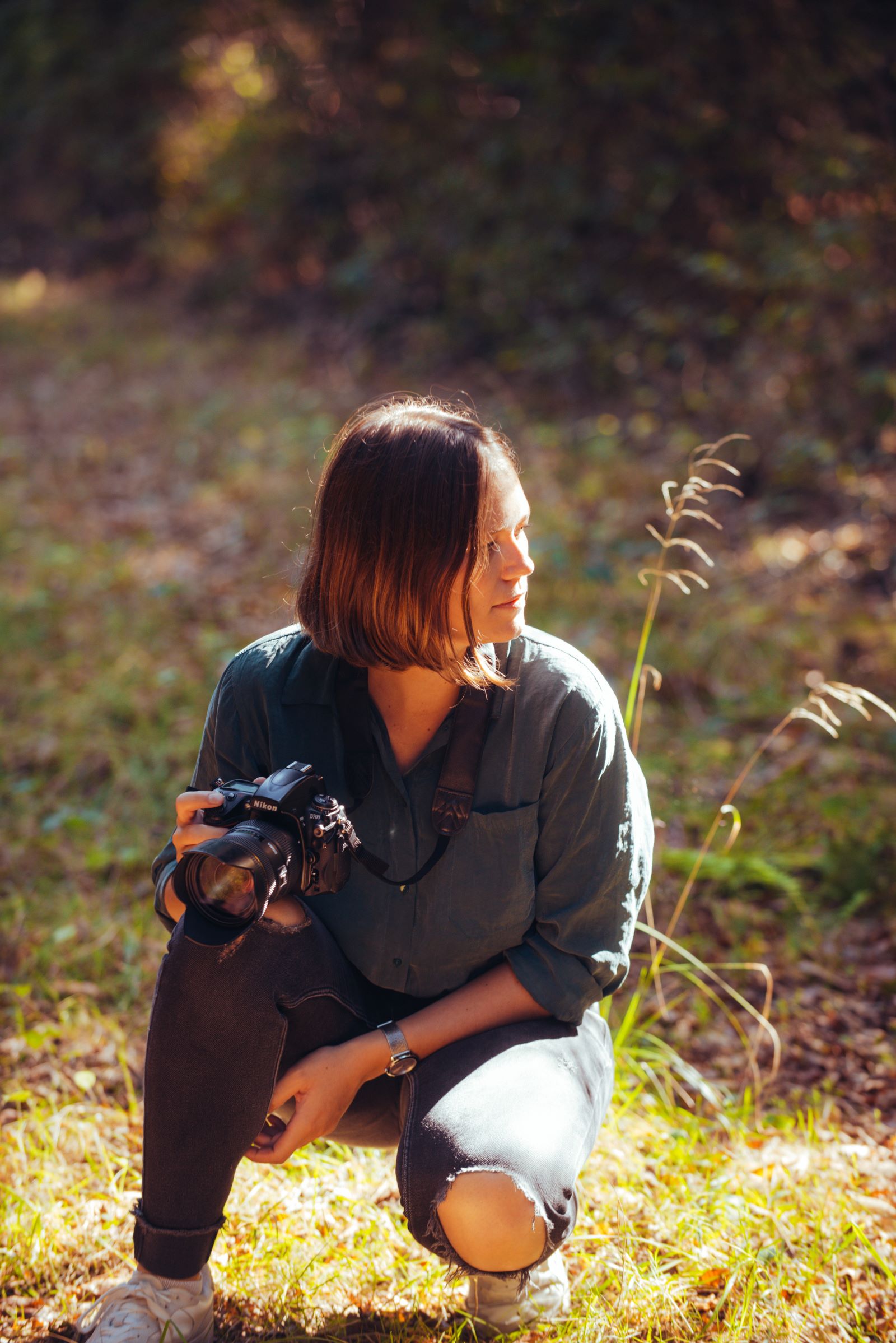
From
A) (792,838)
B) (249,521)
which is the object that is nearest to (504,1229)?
(792,838)

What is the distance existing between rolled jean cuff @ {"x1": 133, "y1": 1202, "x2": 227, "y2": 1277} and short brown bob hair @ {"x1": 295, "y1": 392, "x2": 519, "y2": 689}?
90 centimetres

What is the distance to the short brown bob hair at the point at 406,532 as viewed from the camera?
5.05 ft

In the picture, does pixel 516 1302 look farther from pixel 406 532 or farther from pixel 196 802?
pixel 406 532

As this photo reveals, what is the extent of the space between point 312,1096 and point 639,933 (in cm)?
140

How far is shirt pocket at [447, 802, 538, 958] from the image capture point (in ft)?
5.38

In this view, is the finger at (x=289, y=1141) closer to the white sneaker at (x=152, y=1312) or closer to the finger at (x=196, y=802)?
the white sneaker at (x=152, y=1312)

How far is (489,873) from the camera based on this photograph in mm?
1643

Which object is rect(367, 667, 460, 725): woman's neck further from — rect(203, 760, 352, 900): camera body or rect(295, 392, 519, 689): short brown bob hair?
rect(203, 760, 352, 900): camera body

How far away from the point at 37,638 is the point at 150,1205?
10.2 feet

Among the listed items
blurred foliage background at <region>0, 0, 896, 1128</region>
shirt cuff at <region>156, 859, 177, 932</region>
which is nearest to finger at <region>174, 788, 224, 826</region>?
shirt cuff at <region>156, 859, 177, 932</region>

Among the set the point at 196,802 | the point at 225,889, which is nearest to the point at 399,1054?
the point at 225,889

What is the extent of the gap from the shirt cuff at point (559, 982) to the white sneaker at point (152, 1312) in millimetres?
667

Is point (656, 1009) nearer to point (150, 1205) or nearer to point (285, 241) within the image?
point (150, 1205)

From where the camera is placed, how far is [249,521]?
5348mm
